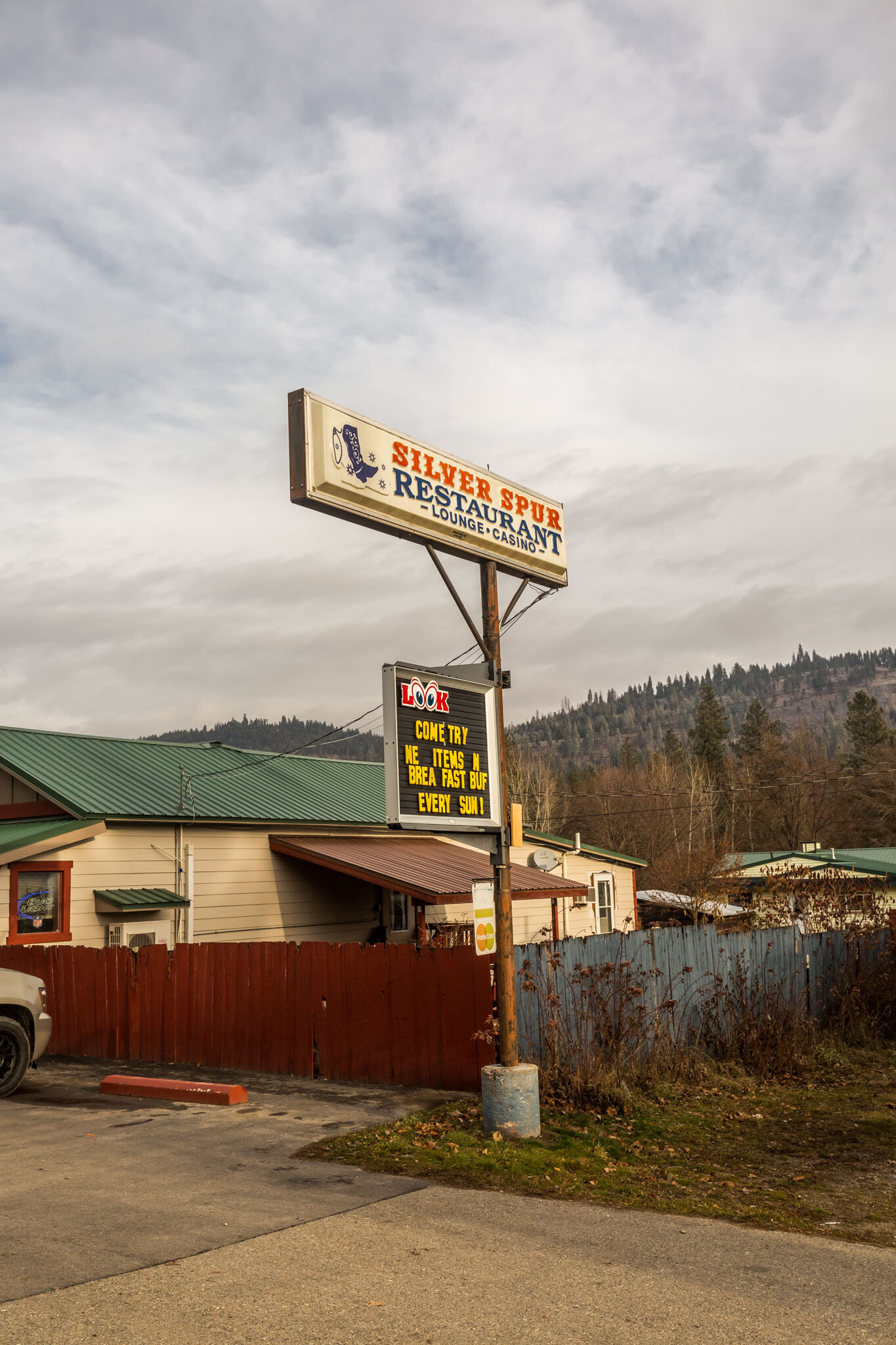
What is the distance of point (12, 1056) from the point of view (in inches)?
459

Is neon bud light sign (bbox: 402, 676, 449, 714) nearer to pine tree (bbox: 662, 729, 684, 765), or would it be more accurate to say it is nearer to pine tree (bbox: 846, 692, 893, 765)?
pine tree (bbox: 846, 692, 893, 765)

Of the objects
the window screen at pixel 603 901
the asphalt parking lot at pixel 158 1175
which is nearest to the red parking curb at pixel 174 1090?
the asphalt parking lot at pixel 158 1175

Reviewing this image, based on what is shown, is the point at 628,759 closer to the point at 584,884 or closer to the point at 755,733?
the point at 755,733

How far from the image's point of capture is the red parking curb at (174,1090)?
35.5ft

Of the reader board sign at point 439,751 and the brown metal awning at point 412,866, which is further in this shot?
the brown metal awning at point 412,866

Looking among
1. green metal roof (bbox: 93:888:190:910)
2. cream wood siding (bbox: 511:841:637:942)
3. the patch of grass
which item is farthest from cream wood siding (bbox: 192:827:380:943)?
the patch of grass

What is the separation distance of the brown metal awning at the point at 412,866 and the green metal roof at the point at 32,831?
4446 mm

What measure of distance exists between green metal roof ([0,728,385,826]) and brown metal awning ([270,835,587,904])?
24.8 inches

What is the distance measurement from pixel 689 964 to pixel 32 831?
1021cm

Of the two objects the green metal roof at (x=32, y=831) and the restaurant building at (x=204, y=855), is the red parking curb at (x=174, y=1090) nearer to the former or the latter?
the green metal roof at (x=32, y=831)

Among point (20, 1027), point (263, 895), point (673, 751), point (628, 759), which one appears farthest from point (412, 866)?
point (628, 759)

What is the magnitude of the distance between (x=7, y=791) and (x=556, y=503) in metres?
11.6

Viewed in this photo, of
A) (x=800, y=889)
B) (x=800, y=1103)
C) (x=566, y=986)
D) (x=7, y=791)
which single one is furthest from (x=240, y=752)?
(x=800, y=1103)

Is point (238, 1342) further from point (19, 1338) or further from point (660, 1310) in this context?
point (660, 1310)
